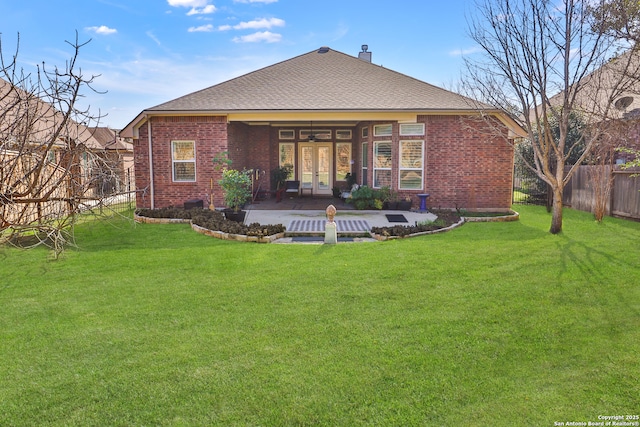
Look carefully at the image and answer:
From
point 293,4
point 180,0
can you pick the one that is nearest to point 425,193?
point 293,4

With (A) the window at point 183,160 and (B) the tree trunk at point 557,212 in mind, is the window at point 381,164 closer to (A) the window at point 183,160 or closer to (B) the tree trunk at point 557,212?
(B) the tree trunk at point 557,212

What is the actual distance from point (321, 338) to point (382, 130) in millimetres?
10644

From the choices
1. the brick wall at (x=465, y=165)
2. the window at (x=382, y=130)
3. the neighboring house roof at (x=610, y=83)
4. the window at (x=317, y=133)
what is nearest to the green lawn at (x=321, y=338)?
the neighboring house roof at (x=610, y=83)

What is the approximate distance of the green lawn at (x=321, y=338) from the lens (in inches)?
132

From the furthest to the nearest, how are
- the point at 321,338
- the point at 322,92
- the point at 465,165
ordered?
the point at 322,92 → the point at 465,165 → the point at 321,338

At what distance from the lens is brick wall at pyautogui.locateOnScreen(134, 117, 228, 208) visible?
1370cm

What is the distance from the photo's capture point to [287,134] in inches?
712

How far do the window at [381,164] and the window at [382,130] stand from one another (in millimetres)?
280

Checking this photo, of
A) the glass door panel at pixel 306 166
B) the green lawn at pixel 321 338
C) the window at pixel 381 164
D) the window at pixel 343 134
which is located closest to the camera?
the green lawn at pixel 321 338

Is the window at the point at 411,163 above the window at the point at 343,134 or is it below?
below

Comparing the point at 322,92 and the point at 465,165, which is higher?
the point at 322,92

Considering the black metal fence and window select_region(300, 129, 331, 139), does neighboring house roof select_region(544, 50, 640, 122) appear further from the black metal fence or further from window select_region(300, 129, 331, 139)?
window select_region(300, 129, 331, 139)

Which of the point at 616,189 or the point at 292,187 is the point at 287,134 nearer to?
the point at 292,187

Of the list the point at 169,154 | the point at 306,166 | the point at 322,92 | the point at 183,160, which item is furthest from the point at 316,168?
the point at 169,154
